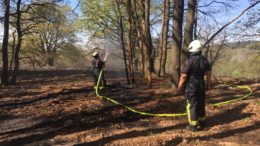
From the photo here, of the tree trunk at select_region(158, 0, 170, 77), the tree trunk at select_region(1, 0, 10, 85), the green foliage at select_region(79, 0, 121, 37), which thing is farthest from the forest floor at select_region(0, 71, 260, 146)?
the green foliage at select_region(79, 0, 121, 37)

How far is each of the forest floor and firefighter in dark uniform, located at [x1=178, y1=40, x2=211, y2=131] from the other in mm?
335

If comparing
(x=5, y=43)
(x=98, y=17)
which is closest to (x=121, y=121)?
(x=5, y=43)

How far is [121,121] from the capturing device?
29.6 ft

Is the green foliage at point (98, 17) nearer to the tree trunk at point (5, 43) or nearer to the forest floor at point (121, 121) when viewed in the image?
the tree trunk at point (5, 43)

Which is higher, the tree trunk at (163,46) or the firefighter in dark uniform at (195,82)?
the tree trunk at (163,46)

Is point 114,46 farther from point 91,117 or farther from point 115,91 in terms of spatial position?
point 91,117

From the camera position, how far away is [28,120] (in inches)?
371

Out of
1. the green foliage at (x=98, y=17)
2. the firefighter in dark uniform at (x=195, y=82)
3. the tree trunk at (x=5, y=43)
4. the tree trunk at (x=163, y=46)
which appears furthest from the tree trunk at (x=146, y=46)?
the green foliage at (x=98, y=17)

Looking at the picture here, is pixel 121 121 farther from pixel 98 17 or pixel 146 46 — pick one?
pixel 98 17

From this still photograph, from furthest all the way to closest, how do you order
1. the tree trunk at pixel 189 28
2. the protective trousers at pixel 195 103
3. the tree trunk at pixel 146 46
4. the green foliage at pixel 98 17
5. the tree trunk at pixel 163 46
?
the green foliage at pixel 98 17
the tree trunk at pixel 163 46
the tree trunk at pixel 146 46
the tree trunk at pixel 189 28
the protective trousers at pixel 195 103

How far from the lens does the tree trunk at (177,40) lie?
13148 mm

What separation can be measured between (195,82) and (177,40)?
561 cm

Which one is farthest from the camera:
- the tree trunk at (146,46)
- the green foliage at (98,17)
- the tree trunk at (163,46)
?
the green foliage at (98,17)

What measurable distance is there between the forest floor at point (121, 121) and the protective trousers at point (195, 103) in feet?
0.94
